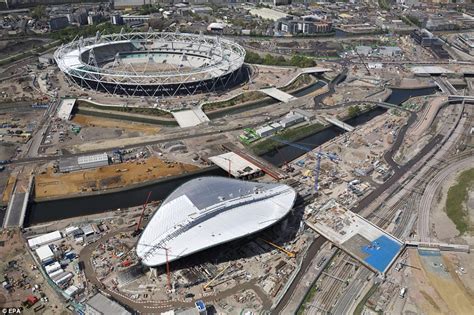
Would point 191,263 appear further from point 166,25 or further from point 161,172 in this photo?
point 166,25

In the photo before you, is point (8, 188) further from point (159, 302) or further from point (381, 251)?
point (381, 251)

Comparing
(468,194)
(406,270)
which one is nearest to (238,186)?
(406,270)

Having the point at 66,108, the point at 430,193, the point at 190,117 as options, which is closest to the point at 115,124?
the point at 66,108

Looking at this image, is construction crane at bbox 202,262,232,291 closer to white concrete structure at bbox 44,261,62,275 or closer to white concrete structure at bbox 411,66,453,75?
white concrete structure at bbox 44,261,62,275

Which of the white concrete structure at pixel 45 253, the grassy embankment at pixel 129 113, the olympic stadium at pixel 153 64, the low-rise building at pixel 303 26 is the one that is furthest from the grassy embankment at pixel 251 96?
the low-rise building at pixel 303 26

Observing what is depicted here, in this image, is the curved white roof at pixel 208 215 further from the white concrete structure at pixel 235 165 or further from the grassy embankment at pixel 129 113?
the grassy embankment at pixel 129 113

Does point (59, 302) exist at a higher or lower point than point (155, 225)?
lower
